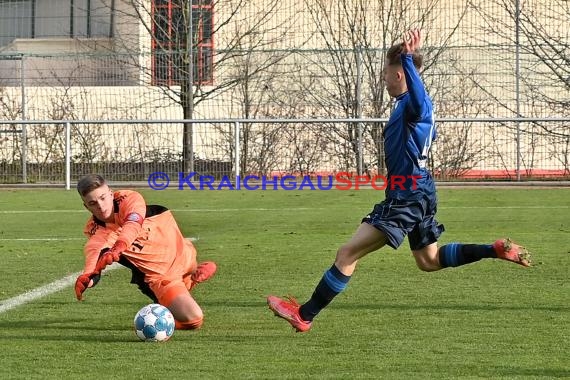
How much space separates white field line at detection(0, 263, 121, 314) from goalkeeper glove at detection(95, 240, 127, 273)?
1.35 metres

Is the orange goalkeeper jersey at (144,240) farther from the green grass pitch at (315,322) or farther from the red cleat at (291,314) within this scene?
the red cleat at (291,314)

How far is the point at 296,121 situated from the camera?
66.3ft

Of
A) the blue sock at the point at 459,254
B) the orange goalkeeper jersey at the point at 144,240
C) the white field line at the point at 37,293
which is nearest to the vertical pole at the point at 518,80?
the white field line at the point at 37,293

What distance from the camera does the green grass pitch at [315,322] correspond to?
5336 millimetres

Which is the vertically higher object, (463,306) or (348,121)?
(348,121)

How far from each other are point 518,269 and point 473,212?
5.62 m

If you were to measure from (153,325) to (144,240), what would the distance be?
856mm

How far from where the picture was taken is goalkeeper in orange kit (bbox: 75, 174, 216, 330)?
629 centimetres

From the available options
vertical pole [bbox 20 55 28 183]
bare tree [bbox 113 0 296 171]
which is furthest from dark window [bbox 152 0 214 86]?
vertical pole [bbox 20 55 28 183]

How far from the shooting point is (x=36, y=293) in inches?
313

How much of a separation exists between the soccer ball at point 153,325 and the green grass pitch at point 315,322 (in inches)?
2.9

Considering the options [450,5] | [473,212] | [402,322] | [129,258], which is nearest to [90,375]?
[129,258]

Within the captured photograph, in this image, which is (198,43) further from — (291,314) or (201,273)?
(291,314)

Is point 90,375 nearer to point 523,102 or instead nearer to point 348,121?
point 348,121
